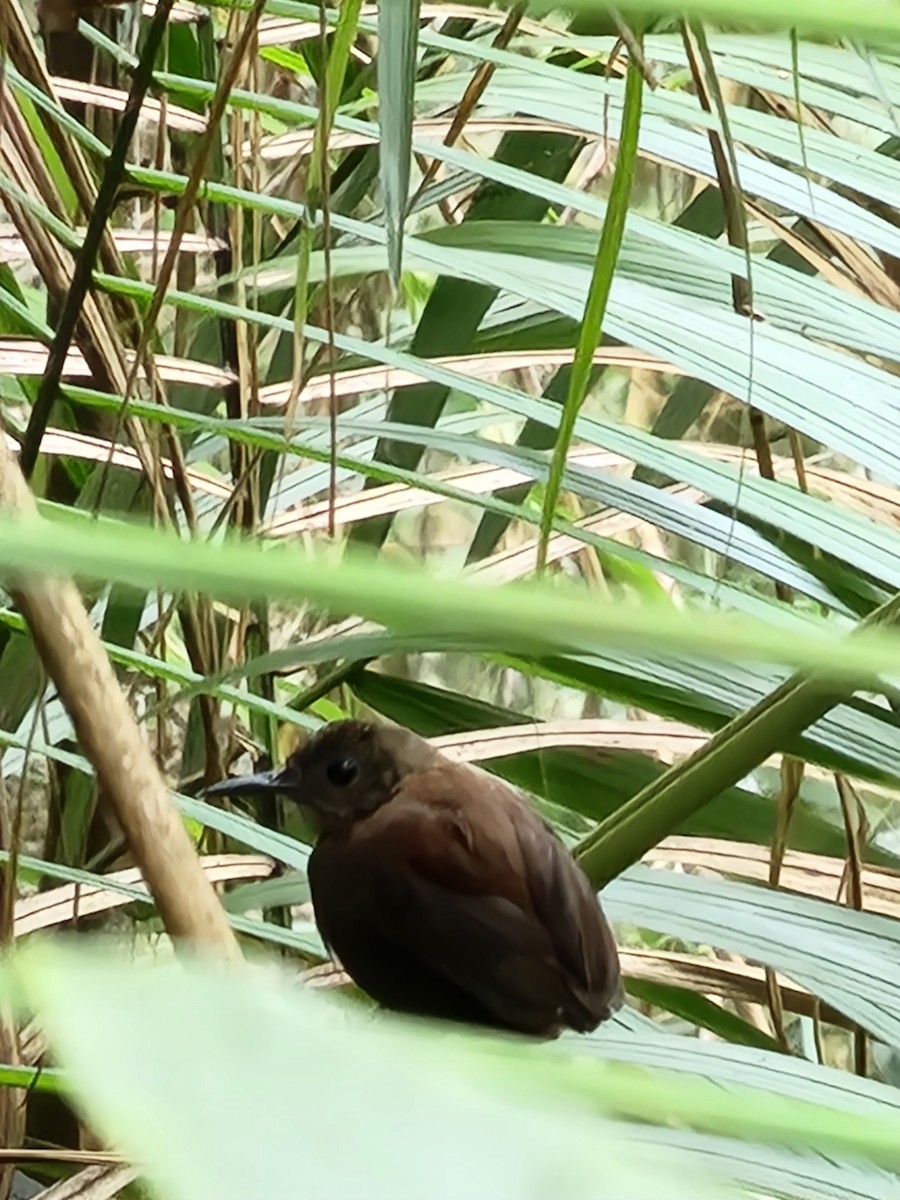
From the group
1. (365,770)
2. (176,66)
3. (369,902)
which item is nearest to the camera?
(369,902)

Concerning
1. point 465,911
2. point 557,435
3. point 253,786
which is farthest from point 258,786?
point 557,435

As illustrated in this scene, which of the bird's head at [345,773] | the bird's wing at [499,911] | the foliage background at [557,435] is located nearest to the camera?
the foliage background at [557,435]

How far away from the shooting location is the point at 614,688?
76 centimetres

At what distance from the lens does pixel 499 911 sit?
27.5 inches

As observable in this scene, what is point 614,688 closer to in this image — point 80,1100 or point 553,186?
point 553,186

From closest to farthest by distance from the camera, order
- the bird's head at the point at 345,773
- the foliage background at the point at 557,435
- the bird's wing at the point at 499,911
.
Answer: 1. the foliage background at the point at 557,435
2. the bird's wing at the point at 499,911
3. the bird's head at the point at 345,773

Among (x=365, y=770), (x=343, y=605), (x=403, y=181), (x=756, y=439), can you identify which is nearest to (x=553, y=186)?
(x=756, y=439)

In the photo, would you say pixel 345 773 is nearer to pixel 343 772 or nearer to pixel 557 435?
pixel 343 772

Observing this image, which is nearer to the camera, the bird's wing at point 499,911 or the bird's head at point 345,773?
the bird's wing at point 499,911

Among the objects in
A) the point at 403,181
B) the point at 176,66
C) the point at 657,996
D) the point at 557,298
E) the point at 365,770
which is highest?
the point at 176,66

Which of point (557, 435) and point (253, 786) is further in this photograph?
point (253, 786)

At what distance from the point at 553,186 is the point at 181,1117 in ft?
2.55

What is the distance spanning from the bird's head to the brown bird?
0.04 ft

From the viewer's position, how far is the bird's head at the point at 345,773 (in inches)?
32.3
